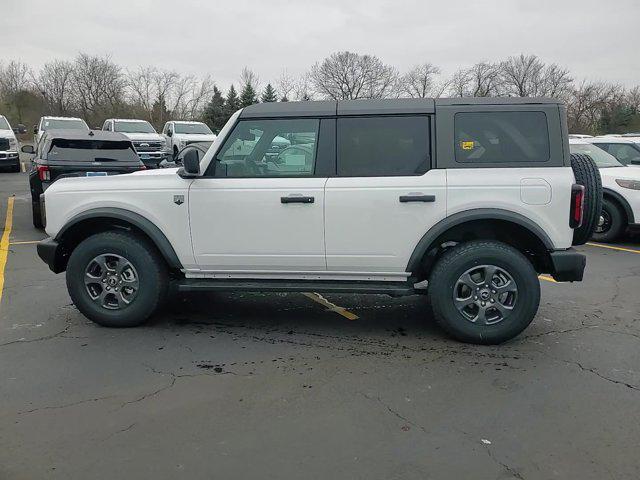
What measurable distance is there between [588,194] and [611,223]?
5.12 m

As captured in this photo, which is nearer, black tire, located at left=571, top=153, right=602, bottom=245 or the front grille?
black tire, located at left=571, top=153, right=602, bottom=245

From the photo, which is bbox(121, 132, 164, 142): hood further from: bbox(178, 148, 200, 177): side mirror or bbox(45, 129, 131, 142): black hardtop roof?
bbox(178, 148, 200, 177): side mirror

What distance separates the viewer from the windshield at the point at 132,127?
72.0ft

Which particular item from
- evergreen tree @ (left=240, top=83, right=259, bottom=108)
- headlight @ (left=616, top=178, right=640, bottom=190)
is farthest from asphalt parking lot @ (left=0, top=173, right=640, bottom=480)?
evergreen tree @ (left=240, top=83, right=259, bottom=108)

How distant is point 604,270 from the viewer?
703 centimetres

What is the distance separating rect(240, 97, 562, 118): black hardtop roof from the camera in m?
4.38

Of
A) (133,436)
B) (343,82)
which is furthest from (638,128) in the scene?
(133,436)

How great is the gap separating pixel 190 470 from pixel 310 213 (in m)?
2.21

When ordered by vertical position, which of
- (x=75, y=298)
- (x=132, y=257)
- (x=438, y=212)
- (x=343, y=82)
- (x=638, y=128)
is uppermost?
(x=343, y=82)

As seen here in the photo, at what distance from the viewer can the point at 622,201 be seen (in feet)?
28.6

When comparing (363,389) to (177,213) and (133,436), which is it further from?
(177,213)

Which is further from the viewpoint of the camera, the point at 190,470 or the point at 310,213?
the point at 310,213

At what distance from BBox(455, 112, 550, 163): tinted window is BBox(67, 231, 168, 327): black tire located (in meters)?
2.66

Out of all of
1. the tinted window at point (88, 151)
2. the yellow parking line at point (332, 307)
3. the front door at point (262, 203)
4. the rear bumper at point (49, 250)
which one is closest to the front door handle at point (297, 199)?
the front door at point (262, 203)
